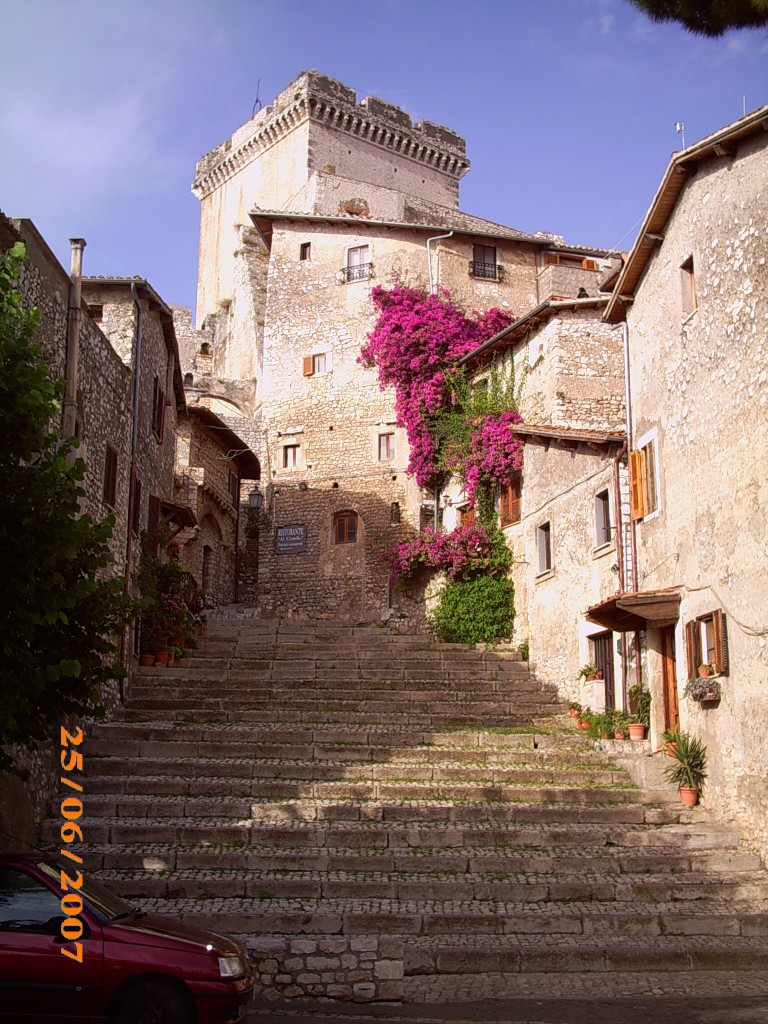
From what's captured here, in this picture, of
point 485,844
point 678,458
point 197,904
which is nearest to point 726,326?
point 678,458

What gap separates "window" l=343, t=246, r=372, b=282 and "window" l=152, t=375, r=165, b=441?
11543 mm

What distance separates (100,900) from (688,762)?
862cm

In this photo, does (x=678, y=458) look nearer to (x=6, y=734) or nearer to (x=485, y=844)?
(x=485, y=844)

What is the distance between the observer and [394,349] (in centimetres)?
3080

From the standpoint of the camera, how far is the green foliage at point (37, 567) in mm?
8633

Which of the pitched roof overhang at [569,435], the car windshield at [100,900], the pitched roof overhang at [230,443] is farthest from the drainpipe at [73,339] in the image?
the pitched roof overhang at [230,443]

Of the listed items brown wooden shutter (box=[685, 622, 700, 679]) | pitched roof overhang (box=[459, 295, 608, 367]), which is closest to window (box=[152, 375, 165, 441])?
pitched roof overhang (box=[459, 295, 608, 367])

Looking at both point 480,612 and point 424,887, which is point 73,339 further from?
point 480,612

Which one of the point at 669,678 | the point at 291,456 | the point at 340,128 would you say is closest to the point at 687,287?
the point at 669,678

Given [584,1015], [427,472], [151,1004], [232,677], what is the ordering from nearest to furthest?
[151,1004], [584,1015], [232,677], [427,472]

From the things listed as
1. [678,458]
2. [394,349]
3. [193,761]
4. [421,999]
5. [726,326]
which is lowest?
[421,999]

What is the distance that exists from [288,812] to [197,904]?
8.01 ft

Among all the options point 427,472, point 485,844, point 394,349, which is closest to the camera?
point 485,844

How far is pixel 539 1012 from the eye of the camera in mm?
8820
